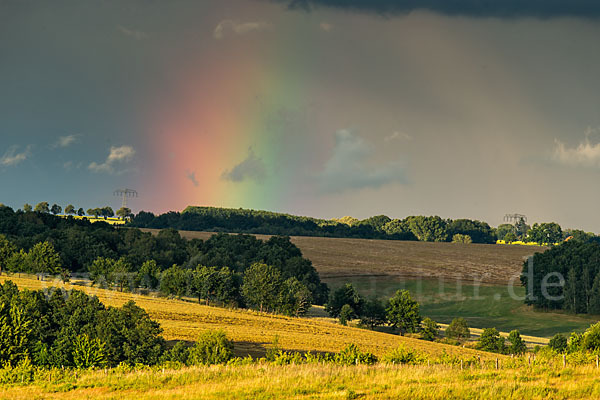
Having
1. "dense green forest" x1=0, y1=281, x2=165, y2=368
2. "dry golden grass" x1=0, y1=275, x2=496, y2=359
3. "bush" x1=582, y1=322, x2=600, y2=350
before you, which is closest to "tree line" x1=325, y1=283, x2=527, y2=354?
"dry golden grass" x1=0, y1=275, x2=496, y2=359

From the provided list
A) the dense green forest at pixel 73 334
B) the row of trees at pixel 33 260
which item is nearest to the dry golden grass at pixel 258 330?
the dense green forest at pixel 73 334

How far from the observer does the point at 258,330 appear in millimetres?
89188

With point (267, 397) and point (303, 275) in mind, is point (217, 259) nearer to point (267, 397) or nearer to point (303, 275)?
point (303, 275)

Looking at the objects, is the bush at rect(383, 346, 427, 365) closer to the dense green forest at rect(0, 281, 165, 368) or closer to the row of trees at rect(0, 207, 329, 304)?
the dense green forest at rect(0, 281, 165, 368)

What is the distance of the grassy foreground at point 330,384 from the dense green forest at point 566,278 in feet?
381

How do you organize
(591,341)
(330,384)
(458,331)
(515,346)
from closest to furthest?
1. (330,384)
2. (591,341)
3. (515,346)
4. (458,331)

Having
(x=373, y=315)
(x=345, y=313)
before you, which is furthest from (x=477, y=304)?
(x=345, y=313)

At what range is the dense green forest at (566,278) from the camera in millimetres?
143125

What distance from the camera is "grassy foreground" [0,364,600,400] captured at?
31.0 meters

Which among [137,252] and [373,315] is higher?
[137,252]

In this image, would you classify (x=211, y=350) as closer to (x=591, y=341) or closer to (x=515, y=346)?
(x=591, y=341)

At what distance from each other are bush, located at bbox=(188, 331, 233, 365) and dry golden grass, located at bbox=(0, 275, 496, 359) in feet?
25.8

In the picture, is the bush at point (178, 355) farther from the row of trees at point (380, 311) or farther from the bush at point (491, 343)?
the row of trees at point (380, 311)

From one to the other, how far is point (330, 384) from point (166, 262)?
12122 cm
